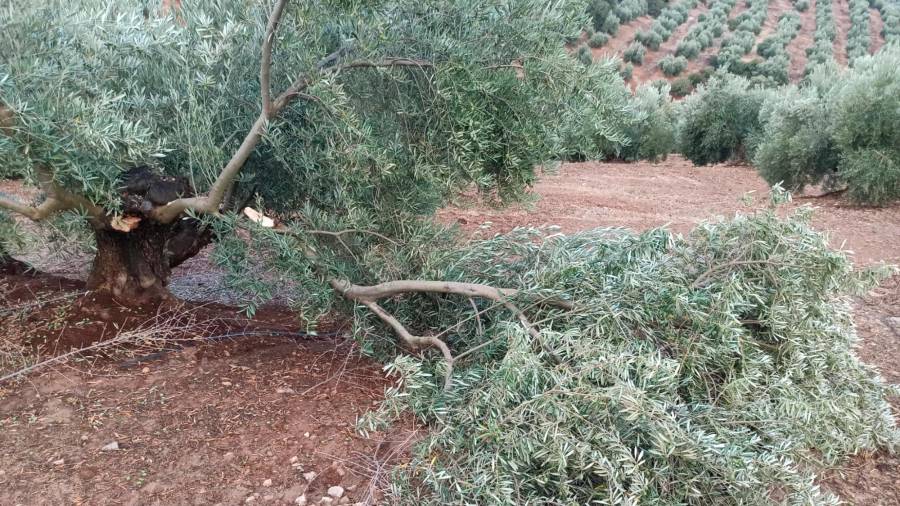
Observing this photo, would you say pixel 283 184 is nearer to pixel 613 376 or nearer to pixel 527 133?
pixel 527 133

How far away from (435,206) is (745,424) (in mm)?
2360

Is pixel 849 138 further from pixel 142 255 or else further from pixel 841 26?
pixel 841 26

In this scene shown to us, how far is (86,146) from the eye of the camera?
3055 millimetres

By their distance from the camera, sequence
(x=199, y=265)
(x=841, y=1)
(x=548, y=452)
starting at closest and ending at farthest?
1. (x=548, y=452)
2. (x=199, y=265)
3. (x=841, y=1)

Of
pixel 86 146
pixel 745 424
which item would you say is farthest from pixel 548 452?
pixel 86 146

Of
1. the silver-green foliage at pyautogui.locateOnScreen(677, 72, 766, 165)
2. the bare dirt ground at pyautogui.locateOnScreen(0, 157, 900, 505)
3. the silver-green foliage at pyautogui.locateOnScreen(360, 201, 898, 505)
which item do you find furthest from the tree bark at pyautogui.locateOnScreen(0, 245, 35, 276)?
the silver-green foliage at pyautogui.locateOnScreen(677, 72, 766, 165)

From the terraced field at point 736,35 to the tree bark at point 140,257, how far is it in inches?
1151

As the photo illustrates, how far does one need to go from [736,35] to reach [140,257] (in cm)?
4046

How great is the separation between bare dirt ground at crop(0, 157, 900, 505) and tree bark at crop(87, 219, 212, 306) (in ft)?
0.58

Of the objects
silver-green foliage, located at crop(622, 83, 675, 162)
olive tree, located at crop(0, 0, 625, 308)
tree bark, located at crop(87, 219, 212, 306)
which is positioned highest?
olive tree, located at crop(0, 0, 625, 308)

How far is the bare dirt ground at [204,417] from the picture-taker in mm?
2840

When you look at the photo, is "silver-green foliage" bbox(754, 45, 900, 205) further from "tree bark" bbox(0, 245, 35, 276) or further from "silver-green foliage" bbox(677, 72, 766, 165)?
"tree bark" bbox(0, 245, 35, 276)

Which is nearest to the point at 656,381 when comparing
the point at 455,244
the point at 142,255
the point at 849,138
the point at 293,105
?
the point at 455,244

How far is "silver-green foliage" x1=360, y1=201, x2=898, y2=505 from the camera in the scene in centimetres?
231
